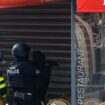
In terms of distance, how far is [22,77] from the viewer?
877cm

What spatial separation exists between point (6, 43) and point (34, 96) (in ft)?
7.39

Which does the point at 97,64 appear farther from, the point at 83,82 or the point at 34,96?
the point at 34,96

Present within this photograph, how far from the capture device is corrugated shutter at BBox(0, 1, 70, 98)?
1047 cm

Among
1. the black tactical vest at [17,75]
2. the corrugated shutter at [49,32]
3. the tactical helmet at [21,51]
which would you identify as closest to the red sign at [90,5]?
the tactical helmet at [21,51]

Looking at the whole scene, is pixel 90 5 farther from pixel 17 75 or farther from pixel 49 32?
pixel 49 32

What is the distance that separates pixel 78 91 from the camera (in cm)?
852

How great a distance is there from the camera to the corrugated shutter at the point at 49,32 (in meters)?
10.5

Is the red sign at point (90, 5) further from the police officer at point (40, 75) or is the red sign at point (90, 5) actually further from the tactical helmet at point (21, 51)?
the police officer at point (40, 75)

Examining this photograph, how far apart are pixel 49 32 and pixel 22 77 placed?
203 centimetres

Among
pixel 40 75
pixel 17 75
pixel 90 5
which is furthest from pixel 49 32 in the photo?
pixel 90 5

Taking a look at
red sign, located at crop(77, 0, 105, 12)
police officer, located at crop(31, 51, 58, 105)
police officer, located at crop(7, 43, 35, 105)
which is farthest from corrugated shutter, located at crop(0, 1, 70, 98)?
red sign, located at crop(77, 0, 105, 12)

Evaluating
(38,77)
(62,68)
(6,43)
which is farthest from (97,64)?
(6,43)

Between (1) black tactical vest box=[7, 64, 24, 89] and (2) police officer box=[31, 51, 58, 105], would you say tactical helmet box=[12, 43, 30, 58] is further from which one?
(2) police officer box=[31, 51, 58, 105]

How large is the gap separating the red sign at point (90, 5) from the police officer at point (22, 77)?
1488 millimetres
